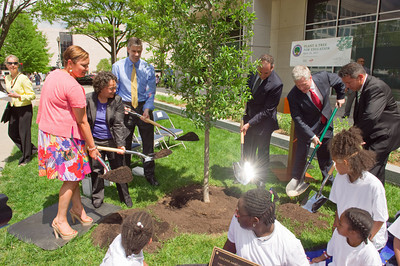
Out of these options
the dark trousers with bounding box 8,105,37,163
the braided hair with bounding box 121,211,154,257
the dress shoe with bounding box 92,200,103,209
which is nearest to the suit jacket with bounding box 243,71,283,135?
the dress shoe with bounding box 92,200,103,209

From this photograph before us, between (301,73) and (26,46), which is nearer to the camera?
(301,73)

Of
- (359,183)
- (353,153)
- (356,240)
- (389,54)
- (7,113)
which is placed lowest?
(356,240)

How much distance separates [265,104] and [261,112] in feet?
0.43

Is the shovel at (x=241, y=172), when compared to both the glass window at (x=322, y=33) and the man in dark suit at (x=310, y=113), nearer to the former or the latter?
the man in dark suit at (x=310, y=113)

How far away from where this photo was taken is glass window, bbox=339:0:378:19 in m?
10.4

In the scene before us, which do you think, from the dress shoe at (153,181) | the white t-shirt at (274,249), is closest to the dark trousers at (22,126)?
the dress shoe at (153,181)

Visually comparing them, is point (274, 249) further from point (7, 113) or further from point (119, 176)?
point (7, 113)

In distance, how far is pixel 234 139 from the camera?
7066 mm

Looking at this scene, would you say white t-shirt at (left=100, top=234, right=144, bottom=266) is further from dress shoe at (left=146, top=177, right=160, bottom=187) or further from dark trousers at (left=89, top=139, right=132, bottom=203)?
dress shoe at (left=146, top=177, right=160, bottom=187)

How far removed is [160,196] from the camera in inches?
162

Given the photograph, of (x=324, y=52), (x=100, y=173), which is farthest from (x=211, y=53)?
(x=324, y=52)

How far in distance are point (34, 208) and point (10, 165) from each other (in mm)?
Result: 2241

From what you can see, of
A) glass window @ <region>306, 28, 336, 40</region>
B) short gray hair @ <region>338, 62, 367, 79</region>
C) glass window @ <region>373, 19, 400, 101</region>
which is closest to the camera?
short gray hair @ <region>338, 62, 367, 79</region>

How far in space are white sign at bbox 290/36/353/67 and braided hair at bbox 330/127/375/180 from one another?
5995mm
